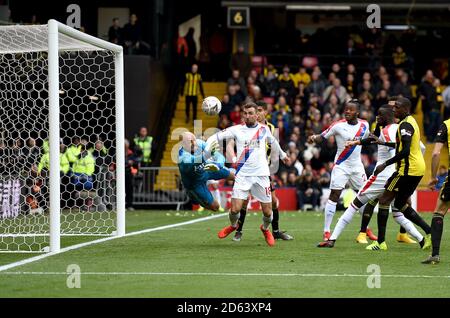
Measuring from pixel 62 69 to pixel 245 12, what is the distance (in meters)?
9.88

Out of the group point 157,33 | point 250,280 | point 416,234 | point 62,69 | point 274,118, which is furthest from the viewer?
point 157,33

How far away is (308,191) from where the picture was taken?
28.4 m

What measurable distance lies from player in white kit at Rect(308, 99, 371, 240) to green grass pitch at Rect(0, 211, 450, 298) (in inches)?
28.5

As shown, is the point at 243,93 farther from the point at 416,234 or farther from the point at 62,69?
the point at 416,234

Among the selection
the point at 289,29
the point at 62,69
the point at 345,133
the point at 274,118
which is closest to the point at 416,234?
the point at 345,133

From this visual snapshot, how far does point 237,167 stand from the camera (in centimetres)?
1530

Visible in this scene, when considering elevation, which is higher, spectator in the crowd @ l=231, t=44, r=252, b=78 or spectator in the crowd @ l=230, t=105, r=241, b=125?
spectator in the crowd @ l=231, t=44, r=252, b=78

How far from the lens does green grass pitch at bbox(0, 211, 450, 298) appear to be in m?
10.1

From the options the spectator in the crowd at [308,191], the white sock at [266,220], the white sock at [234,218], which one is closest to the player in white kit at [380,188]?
the white sock at [266,220]

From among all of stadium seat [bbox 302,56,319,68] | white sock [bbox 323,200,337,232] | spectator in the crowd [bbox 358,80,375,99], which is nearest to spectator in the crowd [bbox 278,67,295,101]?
stadium seat [bbox 302,56,319,68]

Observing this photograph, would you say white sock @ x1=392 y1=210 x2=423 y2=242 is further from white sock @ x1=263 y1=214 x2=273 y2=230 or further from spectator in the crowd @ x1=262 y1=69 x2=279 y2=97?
spectator in the crowd @ x1=262 y1=69 x2=279 y2=97

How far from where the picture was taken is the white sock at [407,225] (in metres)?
15.0

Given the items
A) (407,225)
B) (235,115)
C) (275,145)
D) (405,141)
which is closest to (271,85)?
(235,115)
